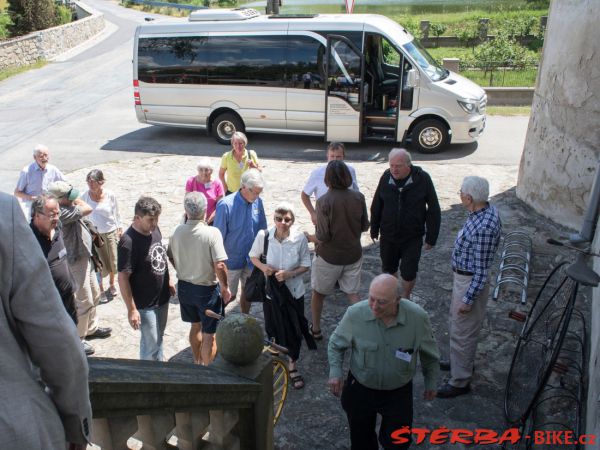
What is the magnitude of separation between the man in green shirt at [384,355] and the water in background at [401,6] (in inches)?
1391

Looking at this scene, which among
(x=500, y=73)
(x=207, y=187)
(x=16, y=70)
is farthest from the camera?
(x=16, y=70)

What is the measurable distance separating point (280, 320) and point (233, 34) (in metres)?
8.92

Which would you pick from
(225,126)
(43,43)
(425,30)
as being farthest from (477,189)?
(425,30)

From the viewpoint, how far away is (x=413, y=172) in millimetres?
5496

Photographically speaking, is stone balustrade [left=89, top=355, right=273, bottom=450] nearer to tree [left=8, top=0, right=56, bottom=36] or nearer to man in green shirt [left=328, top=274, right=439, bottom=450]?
man in green shirt [left=328, top=274, right=439, bottom=450]

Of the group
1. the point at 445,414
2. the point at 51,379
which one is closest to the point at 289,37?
the point at 445,414

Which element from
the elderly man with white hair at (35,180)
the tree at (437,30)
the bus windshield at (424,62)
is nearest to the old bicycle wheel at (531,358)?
the elderly man with white hair at (35,180)

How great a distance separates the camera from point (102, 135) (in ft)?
46.2

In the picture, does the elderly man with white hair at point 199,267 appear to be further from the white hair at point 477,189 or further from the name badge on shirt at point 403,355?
the white hair at point 477,189

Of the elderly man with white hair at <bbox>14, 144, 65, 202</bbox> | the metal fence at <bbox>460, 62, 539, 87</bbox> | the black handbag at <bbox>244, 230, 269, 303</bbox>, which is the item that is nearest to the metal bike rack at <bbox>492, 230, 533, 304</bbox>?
the black handbag at <bbox>244, 230, 269, 303</bbox>

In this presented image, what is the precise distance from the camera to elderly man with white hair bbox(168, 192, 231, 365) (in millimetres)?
4773

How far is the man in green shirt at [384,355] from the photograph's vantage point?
143 inches

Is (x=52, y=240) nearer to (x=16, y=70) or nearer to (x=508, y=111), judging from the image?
(x=508, y=111)

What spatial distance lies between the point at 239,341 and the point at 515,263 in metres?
5.41
